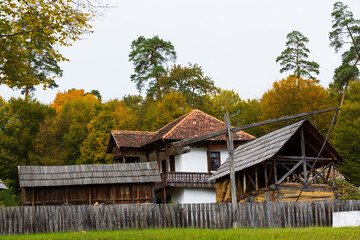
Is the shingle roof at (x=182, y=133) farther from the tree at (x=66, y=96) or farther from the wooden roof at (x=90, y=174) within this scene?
the tree at (x=66, y=96)

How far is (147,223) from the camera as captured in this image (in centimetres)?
2331

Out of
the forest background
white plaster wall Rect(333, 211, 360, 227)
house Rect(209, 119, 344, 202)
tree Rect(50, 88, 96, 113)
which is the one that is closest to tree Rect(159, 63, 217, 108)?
the forest background

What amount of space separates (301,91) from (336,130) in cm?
580

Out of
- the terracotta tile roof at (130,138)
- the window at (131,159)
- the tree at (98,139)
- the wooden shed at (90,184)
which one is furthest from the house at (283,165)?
the tree at (98,139)

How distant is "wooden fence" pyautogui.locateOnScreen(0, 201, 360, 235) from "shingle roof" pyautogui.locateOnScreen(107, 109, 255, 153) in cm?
1569

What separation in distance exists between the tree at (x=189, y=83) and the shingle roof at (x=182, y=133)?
654 inches

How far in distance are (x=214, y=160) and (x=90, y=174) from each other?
1308 centimetres

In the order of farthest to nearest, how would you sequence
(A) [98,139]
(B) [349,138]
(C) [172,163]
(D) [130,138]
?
(A) [98,139], (B) [349,138], (D) [130,138], (C) [172,163]

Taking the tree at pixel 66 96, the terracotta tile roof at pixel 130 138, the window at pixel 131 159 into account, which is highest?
the tree at pixel 66 96

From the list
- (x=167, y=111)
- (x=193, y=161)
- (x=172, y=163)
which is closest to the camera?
(x=193, y=161)

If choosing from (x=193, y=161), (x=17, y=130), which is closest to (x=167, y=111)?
(x=193, y=161)

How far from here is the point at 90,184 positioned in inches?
1192

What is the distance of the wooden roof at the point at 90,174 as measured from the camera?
96.4 feet

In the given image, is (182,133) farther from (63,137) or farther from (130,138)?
(63,137)
